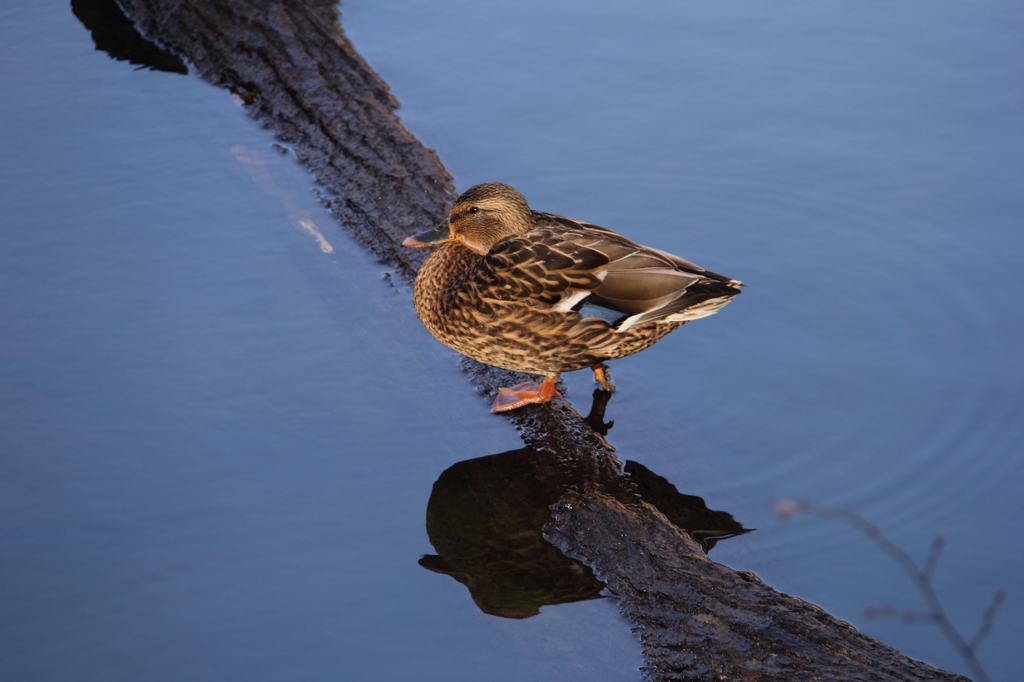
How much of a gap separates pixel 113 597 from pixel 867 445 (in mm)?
3436

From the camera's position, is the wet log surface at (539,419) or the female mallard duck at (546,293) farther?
the female mallard duck at (546,293)

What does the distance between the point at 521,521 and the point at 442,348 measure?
1344 mm

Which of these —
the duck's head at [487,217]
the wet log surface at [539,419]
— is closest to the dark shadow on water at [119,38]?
the wet log surface at [539,419]

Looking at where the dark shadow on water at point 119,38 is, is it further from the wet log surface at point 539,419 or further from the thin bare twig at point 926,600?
the thin bare twig at point 926,600

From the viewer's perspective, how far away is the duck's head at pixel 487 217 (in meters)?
4.15

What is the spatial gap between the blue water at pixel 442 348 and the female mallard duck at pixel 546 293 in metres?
0.38

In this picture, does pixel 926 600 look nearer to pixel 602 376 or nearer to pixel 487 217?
pixel 602 376

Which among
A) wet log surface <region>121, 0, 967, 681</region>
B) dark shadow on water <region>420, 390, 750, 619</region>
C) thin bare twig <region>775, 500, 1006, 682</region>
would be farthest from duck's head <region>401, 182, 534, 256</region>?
thin bare twig <region>775, 500, 1006, 682</region>

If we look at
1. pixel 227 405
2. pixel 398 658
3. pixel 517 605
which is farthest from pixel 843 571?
pixel 227 405

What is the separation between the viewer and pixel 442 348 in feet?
15.1

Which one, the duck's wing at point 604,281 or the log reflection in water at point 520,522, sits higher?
the duck's wing at point 604,281

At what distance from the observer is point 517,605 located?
3.31 meters

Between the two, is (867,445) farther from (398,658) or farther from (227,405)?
(227,405)

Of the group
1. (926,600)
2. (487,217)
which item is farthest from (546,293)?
(926,600)
